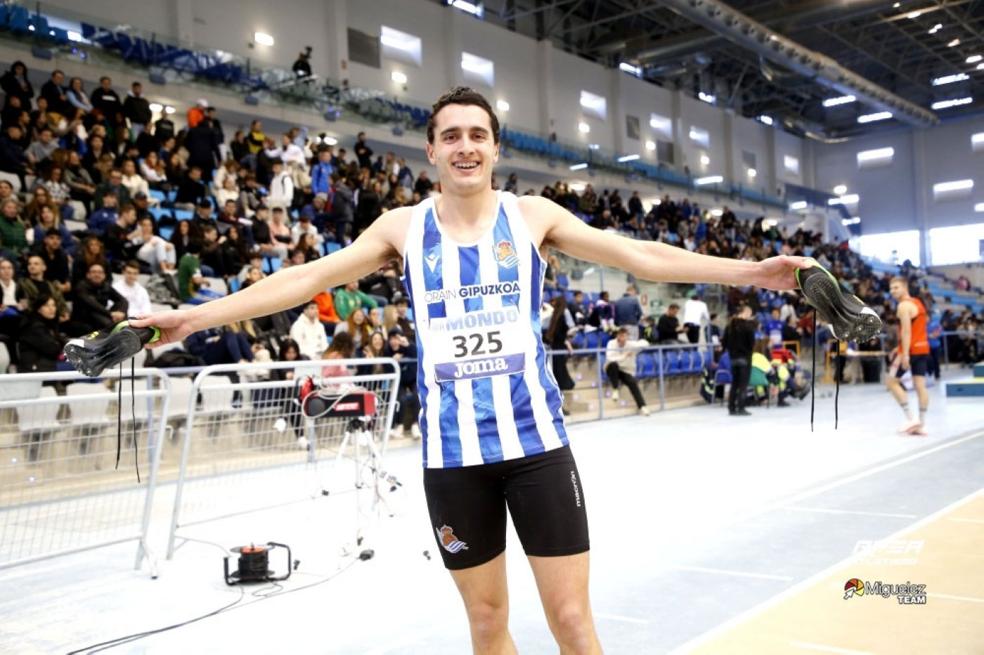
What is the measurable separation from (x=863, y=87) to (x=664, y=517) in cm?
2939

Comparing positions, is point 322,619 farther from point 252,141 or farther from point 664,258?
point 252,141

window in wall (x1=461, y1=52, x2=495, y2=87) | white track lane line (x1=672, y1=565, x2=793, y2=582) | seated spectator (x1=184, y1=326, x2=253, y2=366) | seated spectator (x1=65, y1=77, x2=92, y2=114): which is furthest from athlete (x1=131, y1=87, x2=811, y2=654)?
window in wall (x1=461, y1=52, x2=495, y2=87)

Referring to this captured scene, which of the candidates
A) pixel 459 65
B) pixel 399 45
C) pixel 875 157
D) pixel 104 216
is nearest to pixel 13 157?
pixel 104 216

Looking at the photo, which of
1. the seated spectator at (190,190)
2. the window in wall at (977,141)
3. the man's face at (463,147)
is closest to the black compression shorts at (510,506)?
the man's face at (463,147)

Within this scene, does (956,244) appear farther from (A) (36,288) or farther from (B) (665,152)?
(A) (36,288)

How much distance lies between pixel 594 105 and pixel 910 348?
20.4m

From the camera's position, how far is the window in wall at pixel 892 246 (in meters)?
39.3

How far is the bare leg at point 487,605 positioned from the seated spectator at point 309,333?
7.88m

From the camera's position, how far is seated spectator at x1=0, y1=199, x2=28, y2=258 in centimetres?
920

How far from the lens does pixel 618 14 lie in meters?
27.2

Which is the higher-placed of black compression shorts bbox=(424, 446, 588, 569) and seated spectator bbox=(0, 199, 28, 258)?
seated spectator bbox=(0, 199, 28, 258)

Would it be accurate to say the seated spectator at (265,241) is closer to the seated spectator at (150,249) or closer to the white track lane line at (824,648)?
the seated spectator at (150,249)

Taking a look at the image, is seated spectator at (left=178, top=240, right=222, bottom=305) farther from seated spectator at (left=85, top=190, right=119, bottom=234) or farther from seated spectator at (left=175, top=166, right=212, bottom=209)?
seated spectator at (left=175, top=166, right=212, bottom=209)

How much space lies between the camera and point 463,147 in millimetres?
2072
